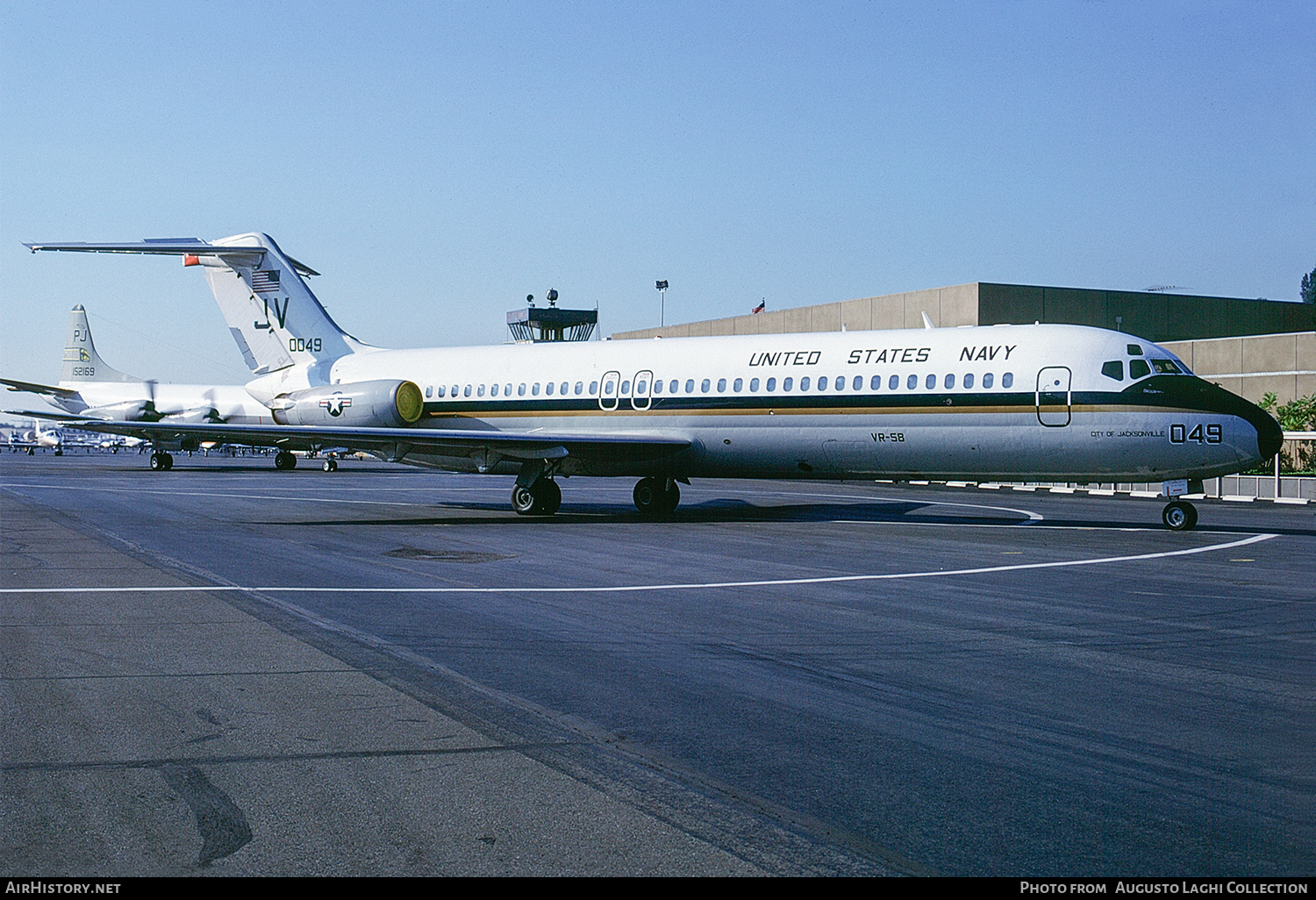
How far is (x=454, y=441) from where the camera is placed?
72.6 feet

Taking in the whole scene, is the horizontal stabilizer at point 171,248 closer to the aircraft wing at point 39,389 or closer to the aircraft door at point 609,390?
the aircraft door at point 609,390

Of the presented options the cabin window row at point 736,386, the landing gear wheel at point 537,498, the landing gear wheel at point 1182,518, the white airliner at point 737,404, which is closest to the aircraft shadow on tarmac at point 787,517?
the landing gear wheel at point 537,498

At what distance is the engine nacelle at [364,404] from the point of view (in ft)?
86.1

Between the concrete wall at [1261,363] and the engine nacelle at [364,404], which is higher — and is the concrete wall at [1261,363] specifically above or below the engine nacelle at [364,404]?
above

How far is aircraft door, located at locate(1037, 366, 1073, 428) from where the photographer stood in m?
19.1

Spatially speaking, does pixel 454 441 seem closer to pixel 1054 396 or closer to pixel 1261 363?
pixel 1054 396

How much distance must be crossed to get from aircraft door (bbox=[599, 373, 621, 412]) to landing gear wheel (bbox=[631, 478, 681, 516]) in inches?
73.6

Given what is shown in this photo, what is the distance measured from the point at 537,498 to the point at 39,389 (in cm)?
4860

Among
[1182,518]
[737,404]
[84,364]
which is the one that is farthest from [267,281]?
[84,364]

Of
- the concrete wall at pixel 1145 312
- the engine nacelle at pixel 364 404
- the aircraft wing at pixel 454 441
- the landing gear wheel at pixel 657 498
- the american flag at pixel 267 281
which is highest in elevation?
the concrete wall at pixel 1145 312

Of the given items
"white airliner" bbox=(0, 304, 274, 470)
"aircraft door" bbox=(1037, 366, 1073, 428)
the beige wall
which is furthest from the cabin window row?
"white airliner" bbox=(0, 304, 274, 470)

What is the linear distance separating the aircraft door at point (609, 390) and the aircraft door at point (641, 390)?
396 millimetres

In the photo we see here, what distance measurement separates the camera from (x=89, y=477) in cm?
4341
